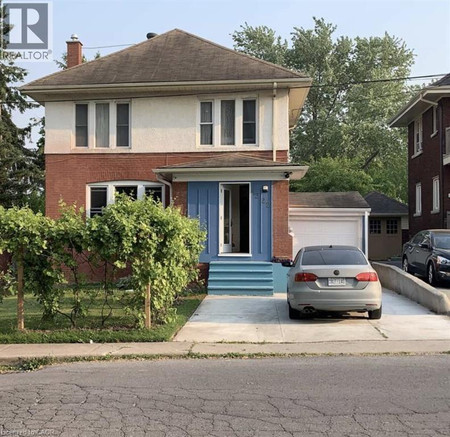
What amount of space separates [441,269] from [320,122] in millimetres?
32942

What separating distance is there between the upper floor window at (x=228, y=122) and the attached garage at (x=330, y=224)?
3.14 meters

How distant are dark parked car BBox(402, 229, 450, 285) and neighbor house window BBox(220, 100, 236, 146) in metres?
6.93

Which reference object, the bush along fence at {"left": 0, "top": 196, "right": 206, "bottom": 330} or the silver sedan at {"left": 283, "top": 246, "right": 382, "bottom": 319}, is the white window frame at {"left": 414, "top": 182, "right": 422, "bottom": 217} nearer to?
the silver sedan at {"left": 283, "top": 246, "right": 382, "bottom": 319}

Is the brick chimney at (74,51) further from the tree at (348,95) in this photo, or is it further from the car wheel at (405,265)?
the tree at (348,95)

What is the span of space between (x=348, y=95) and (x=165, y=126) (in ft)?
107

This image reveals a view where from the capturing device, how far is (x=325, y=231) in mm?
18859

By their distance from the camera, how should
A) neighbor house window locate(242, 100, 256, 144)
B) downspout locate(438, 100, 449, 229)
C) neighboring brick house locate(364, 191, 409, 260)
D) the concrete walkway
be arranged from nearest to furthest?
1. the concrete walkway
2. neighbor house window locate(242, 100, 256, 144)
3. downspout locate(438, 100, 449, 229)
4. neighboring brick house locate(364, 191, 409, 260)

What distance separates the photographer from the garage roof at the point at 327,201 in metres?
19.0

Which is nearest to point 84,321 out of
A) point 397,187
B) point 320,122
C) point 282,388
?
point 282,388

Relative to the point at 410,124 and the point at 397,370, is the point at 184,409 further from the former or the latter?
the point at 410,124

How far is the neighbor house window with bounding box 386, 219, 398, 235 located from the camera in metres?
32.7

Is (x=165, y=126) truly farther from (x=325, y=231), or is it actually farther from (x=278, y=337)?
(x=278, y=337)

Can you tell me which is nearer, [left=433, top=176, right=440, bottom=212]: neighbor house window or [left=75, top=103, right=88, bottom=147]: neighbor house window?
[left=75, top=103, right=88, bottom=147]: neighbor house window

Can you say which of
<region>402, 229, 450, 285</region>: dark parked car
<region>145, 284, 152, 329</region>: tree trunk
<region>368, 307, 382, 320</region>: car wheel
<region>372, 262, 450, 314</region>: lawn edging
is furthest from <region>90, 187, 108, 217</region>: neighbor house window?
<region>368, 307, 382, 320</region>: car wheel
